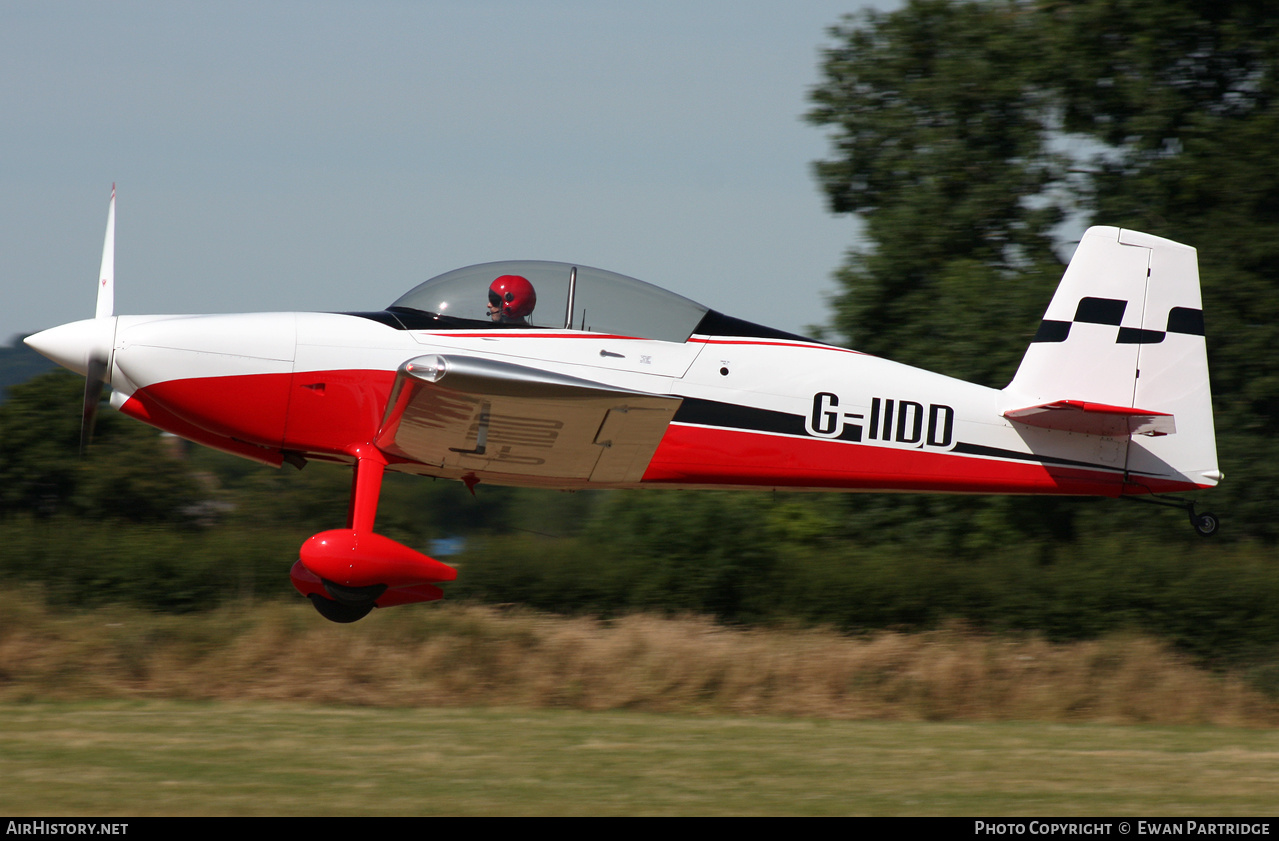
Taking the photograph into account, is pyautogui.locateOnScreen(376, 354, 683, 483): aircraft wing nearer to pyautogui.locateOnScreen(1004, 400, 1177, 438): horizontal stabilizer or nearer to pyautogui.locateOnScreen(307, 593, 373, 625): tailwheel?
pyautogui.locateOnScreen(307, 593, 373, 625): tailwheel

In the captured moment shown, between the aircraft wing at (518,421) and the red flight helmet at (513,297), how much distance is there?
1.53 ft

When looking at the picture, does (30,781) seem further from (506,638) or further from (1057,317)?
(1057,317)

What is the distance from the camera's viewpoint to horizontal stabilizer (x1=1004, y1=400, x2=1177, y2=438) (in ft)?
23.4

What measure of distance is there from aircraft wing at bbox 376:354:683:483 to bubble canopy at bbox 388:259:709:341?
1.54 ft

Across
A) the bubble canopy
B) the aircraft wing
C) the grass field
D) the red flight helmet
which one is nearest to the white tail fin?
the grass field

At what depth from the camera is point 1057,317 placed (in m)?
7.51

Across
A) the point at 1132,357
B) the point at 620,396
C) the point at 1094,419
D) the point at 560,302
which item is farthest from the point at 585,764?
the point at 1132,357

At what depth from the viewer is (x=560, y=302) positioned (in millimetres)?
6598

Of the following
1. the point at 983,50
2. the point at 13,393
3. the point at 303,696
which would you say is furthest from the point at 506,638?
the point at 983,50

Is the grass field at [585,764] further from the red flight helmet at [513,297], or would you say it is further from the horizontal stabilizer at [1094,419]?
the red flight helmet at [513,297]

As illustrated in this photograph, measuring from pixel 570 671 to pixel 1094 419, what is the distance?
408 cm

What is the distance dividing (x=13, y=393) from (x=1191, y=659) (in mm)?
12893

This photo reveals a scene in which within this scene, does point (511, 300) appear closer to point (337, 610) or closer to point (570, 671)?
point (337, 610)

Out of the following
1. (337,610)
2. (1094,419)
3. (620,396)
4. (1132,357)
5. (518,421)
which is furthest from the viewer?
(1132,357)
